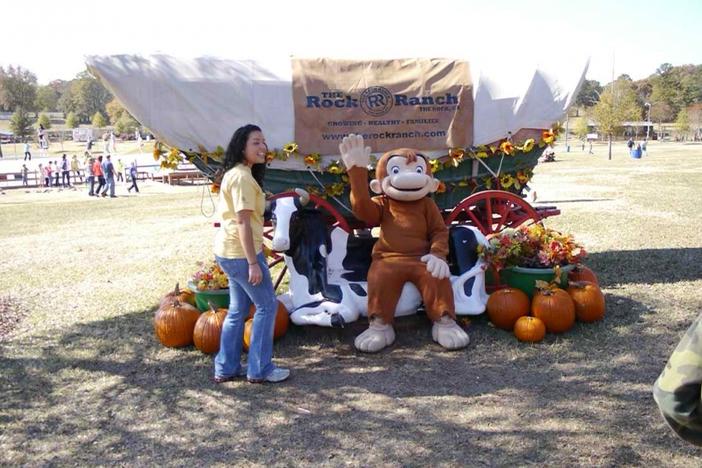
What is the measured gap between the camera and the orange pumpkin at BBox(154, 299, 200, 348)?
206 inches

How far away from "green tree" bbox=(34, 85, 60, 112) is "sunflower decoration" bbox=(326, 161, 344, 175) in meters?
107

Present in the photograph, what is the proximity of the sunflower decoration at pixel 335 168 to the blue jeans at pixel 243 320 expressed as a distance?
76.2 inches

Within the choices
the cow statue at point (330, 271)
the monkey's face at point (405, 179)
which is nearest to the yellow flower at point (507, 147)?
the cow statue at point (330, 271)

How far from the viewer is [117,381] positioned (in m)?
4.70

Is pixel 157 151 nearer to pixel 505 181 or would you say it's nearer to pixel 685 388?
pixel 505 181

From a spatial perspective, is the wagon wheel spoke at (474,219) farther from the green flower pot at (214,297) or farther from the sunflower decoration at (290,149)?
the green flower pot at (214,297)

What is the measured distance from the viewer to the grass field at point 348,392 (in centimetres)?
350

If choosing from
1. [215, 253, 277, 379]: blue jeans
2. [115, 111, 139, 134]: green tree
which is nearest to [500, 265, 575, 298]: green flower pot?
[215, 253, 277, 379]: blue jeans

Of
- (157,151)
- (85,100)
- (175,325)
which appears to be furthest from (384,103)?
(85,100)

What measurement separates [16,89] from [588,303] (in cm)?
10224

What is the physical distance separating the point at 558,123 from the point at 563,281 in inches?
75.9

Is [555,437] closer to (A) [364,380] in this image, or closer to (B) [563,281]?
(A) [364,380]

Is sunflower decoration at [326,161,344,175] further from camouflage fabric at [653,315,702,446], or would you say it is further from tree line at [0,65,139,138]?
tree line at [0,65,139,138]

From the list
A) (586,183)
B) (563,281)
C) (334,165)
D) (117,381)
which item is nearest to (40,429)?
(117,381)
